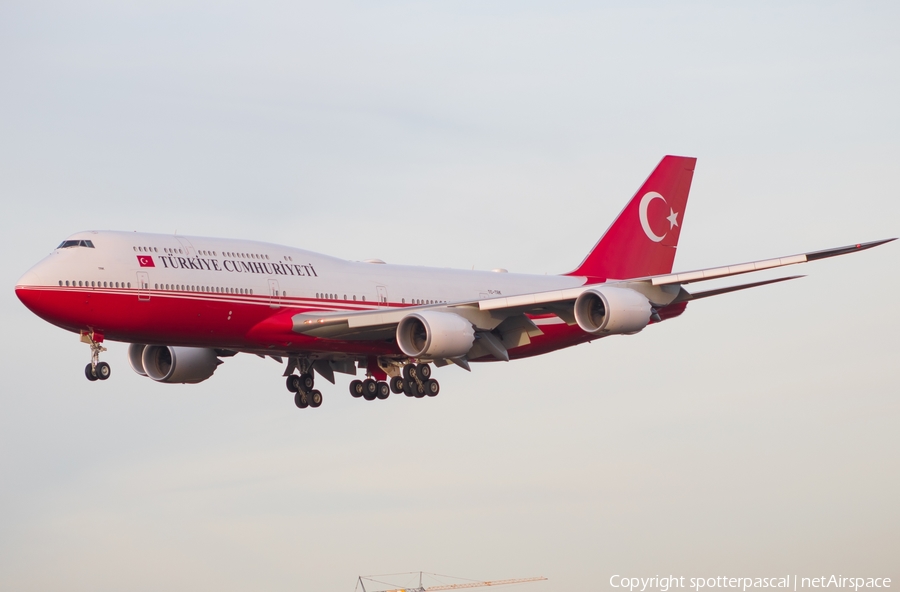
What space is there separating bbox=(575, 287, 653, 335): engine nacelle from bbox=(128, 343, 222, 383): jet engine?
15249mm

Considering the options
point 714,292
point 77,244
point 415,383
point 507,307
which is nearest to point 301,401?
point 415,383

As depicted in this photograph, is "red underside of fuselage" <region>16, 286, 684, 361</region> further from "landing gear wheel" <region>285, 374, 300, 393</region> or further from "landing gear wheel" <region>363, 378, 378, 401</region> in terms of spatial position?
"landing gear wheel" <region>285, 374, 300, 393</region>

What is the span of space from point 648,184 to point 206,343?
2365cm

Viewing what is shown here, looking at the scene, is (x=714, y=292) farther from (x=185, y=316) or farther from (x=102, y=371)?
(x=102, y=371)

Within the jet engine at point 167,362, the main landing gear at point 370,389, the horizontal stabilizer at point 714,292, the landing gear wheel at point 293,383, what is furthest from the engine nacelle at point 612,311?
the jet engine at point 167,362

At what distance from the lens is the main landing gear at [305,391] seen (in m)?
55.2

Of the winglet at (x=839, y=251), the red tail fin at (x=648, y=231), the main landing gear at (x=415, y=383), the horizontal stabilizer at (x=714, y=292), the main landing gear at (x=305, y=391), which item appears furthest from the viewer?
the red tail fin at (x=648, y=231)

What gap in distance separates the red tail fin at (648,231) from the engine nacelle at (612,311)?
1235cm

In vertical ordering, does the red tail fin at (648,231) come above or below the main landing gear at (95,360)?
above

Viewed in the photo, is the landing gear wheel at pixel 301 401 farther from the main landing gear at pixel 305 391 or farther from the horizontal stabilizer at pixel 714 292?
the horizontal stabilizer at pixel 714 292

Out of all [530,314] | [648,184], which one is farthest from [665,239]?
[530,314]

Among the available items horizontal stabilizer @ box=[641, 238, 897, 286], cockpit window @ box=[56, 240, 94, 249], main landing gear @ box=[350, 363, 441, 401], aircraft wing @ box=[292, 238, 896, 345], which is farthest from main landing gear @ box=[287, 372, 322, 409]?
horizontal stabilizer @ box=[641, 238, 897, 286]

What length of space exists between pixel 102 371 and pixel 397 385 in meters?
12.5

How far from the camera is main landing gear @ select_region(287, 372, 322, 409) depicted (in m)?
55.2
